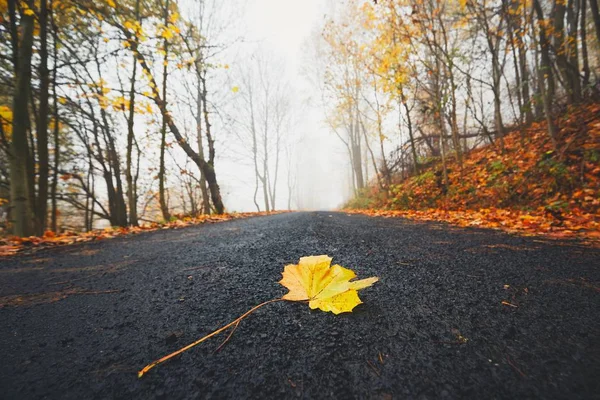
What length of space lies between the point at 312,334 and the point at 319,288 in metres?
0.21

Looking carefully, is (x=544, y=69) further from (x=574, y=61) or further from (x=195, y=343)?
(x=195, y=343)

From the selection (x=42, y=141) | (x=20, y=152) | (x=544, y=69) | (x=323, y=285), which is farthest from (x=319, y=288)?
(x=544, y=69)

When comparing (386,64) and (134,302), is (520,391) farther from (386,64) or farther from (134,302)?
(386,64)

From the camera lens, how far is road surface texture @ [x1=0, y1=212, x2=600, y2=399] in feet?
1.73

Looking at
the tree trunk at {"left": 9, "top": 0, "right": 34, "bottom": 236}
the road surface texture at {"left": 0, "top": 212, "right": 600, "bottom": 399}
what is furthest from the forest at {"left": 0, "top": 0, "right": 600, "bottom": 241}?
the road surface texture at {"left": 0, "top": 212, "right": 600, "bottom": 399}

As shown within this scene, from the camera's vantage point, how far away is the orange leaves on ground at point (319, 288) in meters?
0.77

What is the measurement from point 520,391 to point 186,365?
0.76m

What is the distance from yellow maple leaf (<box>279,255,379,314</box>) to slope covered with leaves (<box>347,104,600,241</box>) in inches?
93.3

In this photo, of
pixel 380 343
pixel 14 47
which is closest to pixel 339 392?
pixel 380 343

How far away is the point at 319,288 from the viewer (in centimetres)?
89

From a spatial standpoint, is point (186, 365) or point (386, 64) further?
point (386, 64)

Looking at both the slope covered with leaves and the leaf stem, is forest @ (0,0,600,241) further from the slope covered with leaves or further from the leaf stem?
the leaf stem

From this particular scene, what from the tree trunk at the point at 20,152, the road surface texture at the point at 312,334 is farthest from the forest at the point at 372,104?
the road surface texture at the point at 312,334

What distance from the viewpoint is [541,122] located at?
5.33 meters
